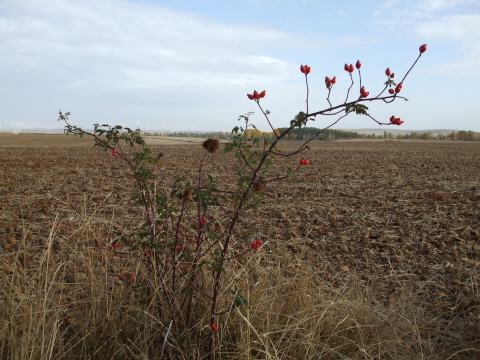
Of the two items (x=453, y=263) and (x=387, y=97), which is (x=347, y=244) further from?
(x=387, y=97)

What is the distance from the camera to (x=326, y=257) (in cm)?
461

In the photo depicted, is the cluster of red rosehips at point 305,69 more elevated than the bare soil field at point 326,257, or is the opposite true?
the cluster of red rosehips at point 305,69

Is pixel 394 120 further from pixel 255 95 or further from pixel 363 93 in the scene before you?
pixel 255 95

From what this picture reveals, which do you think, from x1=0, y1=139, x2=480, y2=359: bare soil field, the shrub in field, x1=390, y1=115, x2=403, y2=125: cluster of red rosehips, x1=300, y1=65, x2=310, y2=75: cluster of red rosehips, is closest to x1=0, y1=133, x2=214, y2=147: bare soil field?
x1=0, y1=139, x2=480, y2=359: bare soil field

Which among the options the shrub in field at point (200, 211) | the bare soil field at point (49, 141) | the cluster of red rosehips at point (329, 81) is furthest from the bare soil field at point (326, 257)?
the bare soil field at point (49, 141)

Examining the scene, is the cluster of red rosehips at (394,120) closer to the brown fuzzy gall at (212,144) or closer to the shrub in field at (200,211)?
the shrub in field at (200,211)

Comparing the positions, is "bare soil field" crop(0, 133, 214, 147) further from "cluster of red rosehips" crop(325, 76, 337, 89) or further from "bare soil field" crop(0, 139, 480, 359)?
"cluster of red rosehips" crop(325, 76, 337, 89)

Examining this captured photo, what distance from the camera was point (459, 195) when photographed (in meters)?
8.75

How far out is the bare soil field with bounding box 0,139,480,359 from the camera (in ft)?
8.38

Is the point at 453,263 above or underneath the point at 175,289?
underneath

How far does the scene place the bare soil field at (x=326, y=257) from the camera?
2.55m

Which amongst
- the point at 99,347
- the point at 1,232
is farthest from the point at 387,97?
the point at 1,232

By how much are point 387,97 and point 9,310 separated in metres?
2.35

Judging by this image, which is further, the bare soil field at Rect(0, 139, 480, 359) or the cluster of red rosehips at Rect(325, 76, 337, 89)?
the bare soil field at Rect(0, 139, 480, 359)
